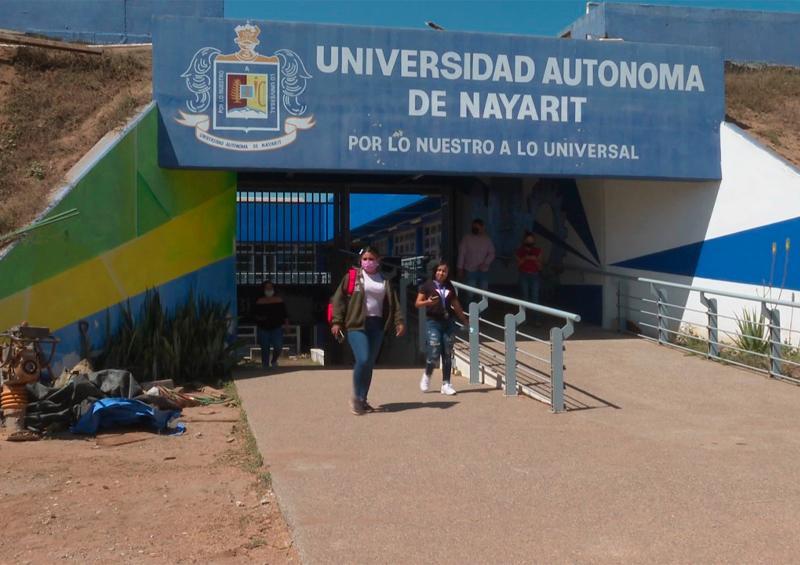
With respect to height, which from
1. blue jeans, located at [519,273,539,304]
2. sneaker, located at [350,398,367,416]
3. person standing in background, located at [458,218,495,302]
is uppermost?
person standing in background, located at [458,218,495,302]

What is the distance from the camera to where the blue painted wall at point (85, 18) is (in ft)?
56.5

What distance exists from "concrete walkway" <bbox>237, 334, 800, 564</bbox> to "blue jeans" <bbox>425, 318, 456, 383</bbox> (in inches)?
13.4

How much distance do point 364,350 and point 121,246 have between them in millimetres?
3931

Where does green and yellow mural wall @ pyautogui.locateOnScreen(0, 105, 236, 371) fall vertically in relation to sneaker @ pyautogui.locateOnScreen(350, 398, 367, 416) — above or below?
above

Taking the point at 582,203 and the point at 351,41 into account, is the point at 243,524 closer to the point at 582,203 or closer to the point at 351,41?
the point at 351,41

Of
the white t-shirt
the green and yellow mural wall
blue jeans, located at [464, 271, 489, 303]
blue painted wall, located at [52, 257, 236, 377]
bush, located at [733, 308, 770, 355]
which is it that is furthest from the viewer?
blue jeans, located at [464, 271, 489, 303]

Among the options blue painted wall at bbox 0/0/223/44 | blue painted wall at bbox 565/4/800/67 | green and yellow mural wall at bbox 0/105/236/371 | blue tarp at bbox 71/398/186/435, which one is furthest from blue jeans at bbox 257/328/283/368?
blue painted wall at bbox 565/4/800/67

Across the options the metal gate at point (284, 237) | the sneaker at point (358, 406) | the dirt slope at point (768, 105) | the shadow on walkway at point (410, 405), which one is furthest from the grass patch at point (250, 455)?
the metal gate at point (284, 237)

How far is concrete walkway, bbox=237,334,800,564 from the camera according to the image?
4.88 meters

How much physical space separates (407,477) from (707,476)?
209 cm

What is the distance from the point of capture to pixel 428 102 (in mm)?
12539

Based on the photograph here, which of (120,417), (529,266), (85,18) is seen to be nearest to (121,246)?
(120,417)

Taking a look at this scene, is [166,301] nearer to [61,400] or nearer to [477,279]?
[61,400]

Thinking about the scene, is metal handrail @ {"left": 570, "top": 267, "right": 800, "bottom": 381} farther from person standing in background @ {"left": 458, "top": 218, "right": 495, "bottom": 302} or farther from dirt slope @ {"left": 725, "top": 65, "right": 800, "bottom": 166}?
dirt slope @ {"left": 725, "top": 65, "right": 800, "bottom": 166}
